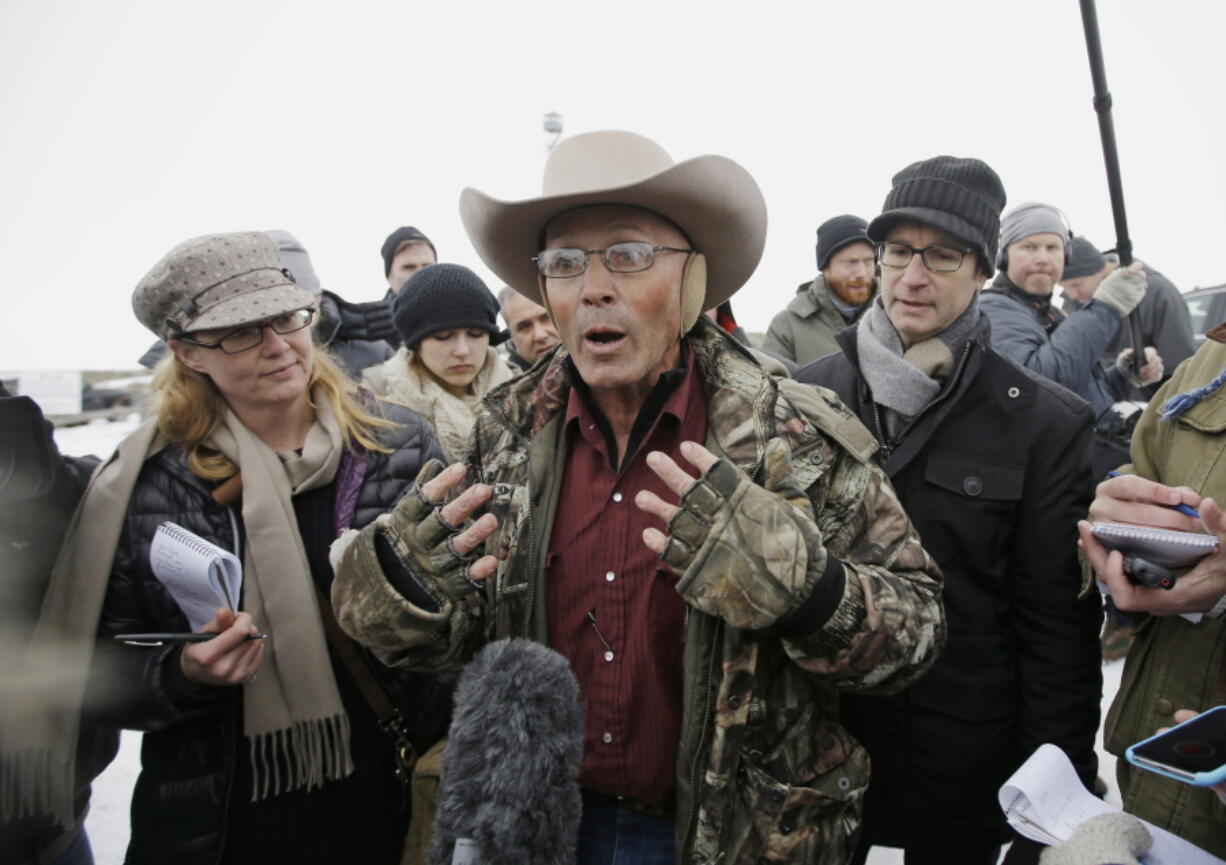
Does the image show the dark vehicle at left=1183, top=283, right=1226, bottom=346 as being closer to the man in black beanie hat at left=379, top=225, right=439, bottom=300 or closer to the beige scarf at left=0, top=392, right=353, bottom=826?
the man in black beanie hat at left=379, top=225, right=439, bottom=300

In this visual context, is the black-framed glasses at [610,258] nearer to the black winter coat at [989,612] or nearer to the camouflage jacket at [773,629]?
the camouflage jacket at [773,629]

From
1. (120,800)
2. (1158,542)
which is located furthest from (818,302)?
(120,800)

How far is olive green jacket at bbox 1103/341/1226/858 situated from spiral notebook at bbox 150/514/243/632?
207 cm

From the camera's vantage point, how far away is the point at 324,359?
2332 millimetres

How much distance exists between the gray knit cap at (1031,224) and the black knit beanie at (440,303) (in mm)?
2564

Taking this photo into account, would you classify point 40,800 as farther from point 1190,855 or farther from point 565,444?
point 1190,855

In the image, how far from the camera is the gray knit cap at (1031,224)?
11.5 feet

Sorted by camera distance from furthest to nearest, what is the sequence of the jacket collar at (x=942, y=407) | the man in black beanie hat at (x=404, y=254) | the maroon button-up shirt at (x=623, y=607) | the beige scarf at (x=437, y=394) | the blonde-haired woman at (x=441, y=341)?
the man in black beanie hat at (x=404, y=254) → the blonde-haired woman at (x=441, y=341) → the beige scarf at (x=437, y=394) → the jacket collar at (x=942, y=407) → the maroon button-up shirt at (x=623, y=607)

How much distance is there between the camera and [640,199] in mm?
1646

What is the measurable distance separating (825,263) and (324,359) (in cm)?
314

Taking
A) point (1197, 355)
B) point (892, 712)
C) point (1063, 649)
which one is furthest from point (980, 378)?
point (892, 712)

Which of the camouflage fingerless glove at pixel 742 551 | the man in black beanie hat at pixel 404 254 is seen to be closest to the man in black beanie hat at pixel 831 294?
the man in black beanie hat at pixel 404 254

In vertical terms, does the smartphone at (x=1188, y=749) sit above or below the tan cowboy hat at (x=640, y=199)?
below

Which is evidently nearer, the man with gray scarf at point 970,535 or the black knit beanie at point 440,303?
the man with gray scarf at point 970,535
